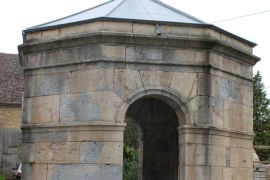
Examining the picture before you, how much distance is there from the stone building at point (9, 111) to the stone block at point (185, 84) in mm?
20561

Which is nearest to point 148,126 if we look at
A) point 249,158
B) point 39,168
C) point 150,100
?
point 150,100

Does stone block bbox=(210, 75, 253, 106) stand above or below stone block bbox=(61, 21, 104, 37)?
below

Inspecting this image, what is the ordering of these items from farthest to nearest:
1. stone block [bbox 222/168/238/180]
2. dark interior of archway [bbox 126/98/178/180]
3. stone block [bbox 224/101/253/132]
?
dark interior of archway [bbox 126/98/178/180]
stone block [bbox 224/101/253/132]
stone block [bbox 222/168/238/180]

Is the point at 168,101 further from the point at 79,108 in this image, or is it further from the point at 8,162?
the point at 8,162

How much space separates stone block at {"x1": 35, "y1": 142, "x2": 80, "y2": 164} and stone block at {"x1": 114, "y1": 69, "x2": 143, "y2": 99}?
0.98 metres

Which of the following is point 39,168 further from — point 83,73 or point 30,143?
point 83,73

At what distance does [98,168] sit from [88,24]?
2082 millimetres

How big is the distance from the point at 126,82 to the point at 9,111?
2245 cm

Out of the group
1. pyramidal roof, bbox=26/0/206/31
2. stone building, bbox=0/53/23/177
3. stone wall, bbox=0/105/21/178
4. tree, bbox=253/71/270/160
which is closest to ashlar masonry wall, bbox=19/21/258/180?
pyramidal roof, bbox=26/0/206/31

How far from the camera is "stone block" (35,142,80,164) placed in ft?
24.7

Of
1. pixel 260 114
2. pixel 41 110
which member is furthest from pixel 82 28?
pixel 260 114

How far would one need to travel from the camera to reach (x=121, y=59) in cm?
750

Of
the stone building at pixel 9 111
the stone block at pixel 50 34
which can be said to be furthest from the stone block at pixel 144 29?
the stone building at pixel 9 111

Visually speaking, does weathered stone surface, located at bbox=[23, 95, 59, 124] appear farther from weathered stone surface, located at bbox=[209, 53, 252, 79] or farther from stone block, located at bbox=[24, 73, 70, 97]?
weathered stone surface, located at bbox=[209, 53, 252, 79]
